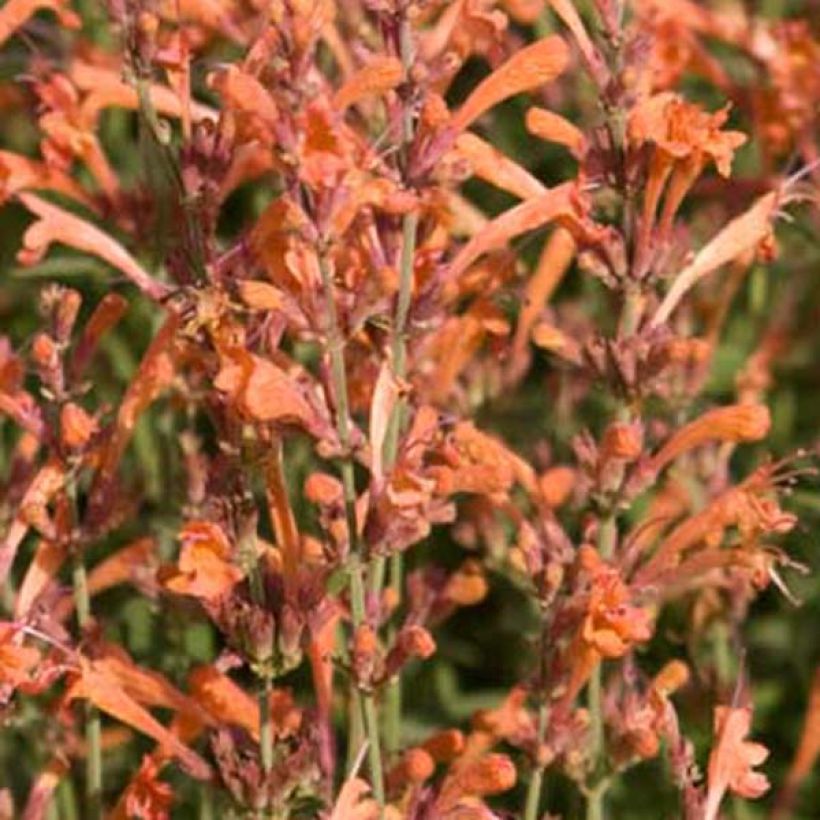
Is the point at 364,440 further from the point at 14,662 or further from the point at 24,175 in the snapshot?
the point at 24,175

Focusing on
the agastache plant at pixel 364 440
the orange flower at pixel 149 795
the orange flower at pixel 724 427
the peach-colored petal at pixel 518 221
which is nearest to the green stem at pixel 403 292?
the agastache plant at pixel 364 440

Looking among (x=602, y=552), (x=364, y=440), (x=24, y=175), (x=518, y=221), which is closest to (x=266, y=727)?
(x=364, y=440)

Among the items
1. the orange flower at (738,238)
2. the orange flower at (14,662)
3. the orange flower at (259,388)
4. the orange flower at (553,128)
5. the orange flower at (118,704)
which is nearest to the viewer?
the orange flower at (259,388)

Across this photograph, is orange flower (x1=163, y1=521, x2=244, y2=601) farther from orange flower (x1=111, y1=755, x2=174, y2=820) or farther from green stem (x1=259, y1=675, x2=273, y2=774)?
orange flower (x1=111, y1=755, x2=174, y2=820)

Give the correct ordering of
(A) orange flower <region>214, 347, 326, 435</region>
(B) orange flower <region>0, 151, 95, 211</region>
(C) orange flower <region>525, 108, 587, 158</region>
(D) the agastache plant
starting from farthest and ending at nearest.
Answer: (B) orange flower <region>0, 151, 95, 211</region>
(C) orange flower <region>525, 108, 587, 158</region>
(D) the agastache plant
(A) orange flower <region>214, 347, 326, 435</region>

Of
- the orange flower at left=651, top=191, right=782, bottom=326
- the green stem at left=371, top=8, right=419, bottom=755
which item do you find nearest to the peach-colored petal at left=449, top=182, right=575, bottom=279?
the green stem at left=371, top=8, right=419, bottom=755

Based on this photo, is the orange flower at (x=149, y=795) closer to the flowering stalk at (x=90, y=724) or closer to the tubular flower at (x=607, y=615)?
the flowering stalk at (x=90, y=724)

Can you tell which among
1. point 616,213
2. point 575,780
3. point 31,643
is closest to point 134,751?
point 31,643

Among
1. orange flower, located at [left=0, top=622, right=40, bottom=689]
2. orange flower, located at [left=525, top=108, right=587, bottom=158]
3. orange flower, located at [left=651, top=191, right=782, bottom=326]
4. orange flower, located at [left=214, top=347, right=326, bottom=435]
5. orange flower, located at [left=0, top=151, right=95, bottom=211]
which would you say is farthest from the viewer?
orange flower, located at [left=0, top=151, right=95, bottom=211]
